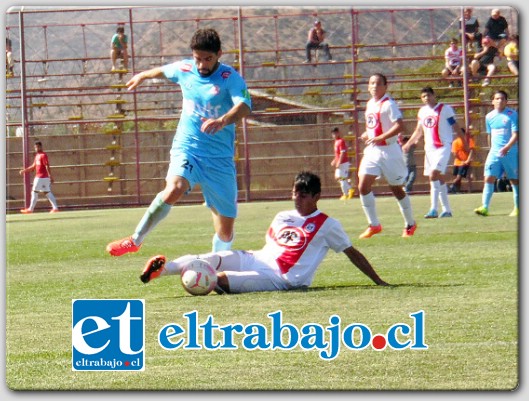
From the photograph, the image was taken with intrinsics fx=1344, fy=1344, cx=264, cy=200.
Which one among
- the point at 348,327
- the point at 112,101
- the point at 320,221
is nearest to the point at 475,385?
the point at 348,327

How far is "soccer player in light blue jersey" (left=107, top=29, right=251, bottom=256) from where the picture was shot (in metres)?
9.58

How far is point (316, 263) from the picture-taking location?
9172mm

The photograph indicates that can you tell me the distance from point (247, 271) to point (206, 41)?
1.58m

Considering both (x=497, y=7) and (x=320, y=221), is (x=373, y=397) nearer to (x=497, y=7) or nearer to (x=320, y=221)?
(x=497, y=7)

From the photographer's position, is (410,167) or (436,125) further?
(410,167)

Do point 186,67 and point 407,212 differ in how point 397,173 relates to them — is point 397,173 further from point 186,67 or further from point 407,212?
point 186,67

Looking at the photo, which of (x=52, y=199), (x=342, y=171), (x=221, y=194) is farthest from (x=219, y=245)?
(x=342, y=171)

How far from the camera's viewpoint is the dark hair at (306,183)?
8602 millimetres

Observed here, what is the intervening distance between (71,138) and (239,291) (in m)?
16.4

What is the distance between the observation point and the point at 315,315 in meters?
7.33

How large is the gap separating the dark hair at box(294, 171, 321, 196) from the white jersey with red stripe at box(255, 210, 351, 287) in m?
0.29

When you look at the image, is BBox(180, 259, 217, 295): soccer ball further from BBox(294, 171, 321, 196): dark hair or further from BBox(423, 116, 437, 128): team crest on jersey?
BBox(423, 116, 437, 128): team crest on jersey

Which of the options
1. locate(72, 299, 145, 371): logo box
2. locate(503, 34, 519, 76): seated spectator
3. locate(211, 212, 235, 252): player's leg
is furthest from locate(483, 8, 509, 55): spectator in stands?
locate(211, 212, 235, 252): player's leg

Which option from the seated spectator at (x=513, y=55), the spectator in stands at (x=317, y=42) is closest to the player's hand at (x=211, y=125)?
the seated spectator at (x=513, y=55)
